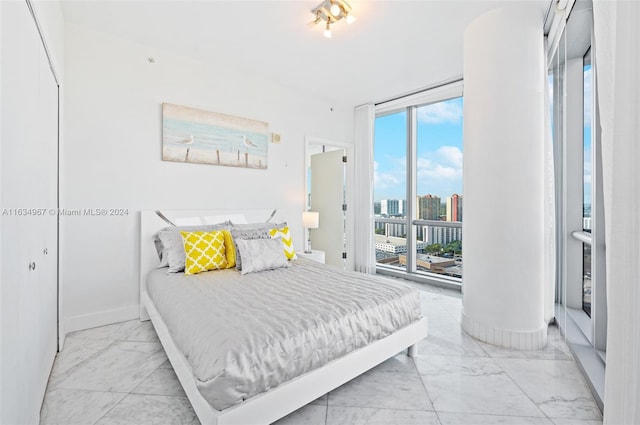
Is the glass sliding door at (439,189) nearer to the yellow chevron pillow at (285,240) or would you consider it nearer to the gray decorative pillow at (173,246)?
the yellow chevron pillow at (285,240)

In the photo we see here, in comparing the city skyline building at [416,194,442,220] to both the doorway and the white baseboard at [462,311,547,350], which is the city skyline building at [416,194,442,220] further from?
the white baseboard at [462,311,547,350]

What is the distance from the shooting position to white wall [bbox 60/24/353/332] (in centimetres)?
273

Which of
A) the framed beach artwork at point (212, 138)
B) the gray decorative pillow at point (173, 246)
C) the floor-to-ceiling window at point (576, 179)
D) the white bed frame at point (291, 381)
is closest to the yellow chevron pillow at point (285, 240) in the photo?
the gray decorative pillow at point (173, 246)

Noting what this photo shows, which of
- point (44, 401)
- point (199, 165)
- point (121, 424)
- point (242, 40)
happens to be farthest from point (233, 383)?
point (242, 40)

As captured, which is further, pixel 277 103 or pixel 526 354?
pixel 277 103

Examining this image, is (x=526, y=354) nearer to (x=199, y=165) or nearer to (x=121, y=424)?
(x=121, y=424)

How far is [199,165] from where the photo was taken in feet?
11.3

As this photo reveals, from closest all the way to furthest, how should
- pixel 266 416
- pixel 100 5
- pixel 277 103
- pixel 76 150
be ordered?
pixel 266 416, pixel 100 5, pixel 76 150, pixel 277 103

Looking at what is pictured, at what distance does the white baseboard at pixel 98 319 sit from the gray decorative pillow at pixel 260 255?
1.30 metres

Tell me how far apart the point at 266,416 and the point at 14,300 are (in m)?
1.15

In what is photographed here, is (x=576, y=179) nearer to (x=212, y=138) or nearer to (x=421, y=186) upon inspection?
(x=421, y=186)

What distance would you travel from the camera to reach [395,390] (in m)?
1.87

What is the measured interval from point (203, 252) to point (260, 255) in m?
0.52

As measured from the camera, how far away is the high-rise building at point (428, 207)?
4.38 metres
